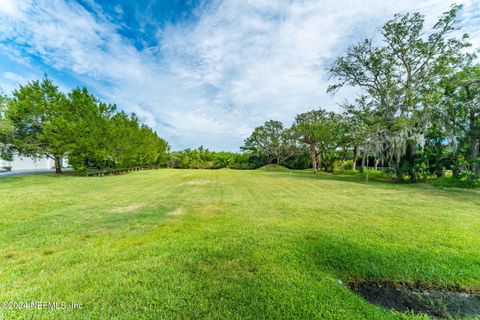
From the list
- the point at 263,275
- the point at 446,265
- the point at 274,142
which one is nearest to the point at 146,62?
the point at 263,275

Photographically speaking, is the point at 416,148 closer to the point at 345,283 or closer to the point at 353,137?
the point at 353,137


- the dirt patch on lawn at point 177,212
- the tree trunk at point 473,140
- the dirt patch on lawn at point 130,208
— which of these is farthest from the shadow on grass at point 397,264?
the tree trunk at point 473,140

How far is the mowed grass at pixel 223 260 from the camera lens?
188 centimetres

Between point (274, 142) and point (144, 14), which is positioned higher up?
point (144, 14)

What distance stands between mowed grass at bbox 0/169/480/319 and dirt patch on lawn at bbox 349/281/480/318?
13 cm

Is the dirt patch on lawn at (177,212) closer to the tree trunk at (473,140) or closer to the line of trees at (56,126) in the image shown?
the line of trees at (56,126)

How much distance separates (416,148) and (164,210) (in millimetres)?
14673

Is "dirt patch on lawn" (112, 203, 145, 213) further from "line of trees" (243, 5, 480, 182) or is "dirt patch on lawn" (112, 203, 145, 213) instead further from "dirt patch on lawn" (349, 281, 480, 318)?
"line of trees" (243, 5, 480, 182)

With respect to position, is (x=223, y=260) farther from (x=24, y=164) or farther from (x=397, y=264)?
(x=24, y=164)

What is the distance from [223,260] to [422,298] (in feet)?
7.60

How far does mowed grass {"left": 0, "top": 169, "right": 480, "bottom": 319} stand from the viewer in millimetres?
1875

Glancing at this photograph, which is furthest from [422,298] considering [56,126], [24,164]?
[24,164]

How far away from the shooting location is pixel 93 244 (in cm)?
322

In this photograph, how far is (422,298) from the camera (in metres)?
2.13
